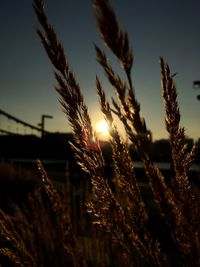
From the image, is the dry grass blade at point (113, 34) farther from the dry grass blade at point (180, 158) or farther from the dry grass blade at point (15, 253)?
the dry grass blade at point (15, 253)

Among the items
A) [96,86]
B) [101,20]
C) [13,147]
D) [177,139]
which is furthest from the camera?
[13,147]

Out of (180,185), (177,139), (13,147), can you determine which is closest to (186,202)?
(180,185)

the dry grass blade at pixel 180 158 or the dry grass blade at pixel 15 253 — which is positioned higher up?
the dry grass blade at pixel 180 158

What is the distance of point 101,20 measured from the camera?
2.66ft

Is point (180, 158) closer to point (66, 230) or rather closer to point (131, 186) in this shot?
point (131, 186)

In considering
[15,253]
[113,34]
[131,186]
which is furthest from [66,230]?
[113,34]

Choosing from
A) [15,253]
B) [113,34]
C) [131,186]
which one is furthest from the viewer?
[15,253]

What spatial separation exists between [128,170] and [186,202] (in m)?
0.17

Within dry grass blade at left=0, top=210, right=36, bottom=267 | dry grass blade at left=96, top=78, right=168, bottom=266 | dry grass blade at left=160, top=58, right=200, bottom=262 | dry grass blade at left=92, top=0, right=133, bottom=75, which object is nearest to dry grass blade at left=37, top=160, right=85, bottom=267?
dry grass blade at left=0, top=210, right=36, bottom=267

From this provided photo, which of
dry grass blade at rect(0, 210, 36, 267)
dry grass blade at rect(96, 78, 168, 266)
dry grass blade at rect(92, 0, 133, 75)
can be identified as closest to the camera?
dry grass blade at rect(92, 0, 133, 75)

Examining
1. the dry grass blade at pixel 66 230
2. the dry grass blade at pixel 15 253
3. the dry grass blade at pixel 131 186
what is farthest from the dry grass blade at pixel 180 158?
the dry grass blade at pixel 15 253

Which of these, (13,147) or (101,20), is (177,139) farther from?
(13,147)

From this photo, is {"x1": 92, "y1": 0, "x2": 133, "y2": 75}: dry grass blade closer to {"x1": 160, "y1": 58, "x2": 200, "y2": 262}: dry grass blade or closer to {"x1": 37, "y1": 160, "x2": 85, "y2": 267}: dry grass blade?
{"x1": 160, "y1": 58, "x2": 200, "y2": 262}: dry grass blade

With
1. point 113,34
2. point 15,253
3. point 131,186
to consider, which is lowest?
point 15,253
